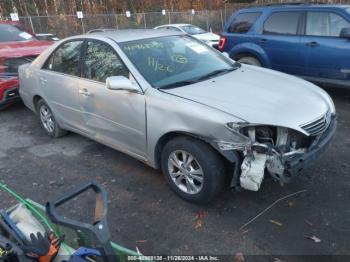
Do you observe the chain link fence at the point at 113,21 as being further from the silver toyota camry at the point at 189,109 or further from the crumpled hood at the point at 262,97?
the crumpled hood at the point at 262,97

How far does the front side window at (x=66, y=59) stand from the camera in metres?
4.41

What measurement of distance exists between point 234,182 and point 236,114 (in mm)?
601

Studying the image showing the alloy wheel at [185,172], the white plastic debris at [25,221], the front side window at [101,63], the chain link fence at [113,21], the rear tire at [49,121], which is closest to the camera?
the white plastic debris at [25,221]

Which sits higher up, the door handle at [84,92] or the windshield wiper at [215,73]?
the windshield wiper at [215,73]

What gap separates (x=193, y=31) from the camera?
1491 centimetres

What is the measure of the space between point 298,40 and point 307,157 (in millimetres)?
4168

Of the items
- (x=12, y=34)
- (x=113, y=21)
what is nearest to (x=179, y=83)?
(x=12, y=34)

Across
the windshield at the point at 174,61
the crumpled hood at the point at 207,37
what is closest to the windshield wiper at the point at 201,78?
the windshield at the point at 174,61

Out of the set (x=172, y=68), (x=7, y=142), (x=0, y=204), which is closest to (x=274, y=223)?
(x=172, y=68)

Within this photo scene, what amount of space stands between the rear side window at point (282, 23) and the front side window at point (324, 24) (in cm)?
25

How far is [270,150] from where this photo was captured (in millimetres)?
2834

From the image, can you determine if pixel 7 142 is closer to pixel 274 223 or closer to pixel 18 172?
pixel 18 172

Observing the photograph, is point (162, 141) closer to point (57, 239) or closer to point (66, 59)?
point (57, 239)

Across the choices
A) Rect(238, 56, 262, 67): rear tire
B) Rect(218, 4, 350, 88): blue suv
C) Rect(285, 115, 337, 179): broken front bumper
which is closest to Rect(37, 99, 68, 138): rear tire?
Rect(285, 115, 337, 179): broken front bumper
